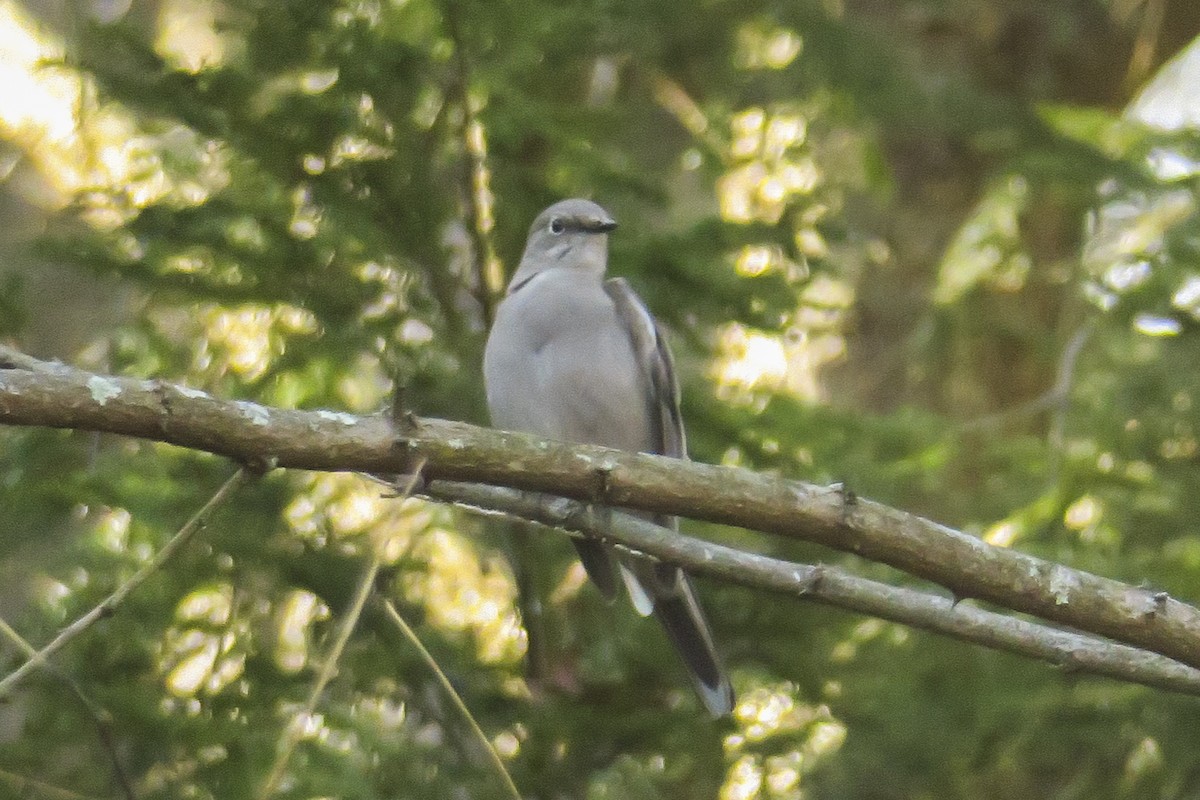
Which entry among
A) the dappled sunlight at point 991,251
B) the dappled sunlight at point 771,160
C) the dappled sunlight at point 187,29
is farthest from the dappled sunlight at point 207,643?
the dappled sunlight at point 991,251

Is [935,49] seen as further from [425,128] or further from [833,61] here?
[425,128]

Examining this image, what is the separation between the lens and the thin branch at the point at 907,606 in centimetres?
354

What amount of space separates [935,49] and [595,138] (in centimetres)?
Result: 375

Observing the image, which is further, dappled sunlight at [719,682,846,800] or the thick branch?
dappled sunlight at [719,682,846,800]

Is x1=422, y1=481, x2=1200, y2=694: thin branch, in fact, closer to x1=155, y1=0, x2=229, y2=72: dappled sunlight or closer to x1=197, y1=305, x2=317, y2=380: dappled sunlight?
x1=197, y1=305, x2=317, y2=380: dappled sunlight

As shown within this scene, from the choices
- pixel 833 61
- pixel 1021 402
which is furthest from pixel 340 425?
pixel 1021 402

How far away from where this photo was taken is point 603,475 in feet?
10.3

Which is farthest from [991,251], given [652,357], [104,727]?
[104,727]

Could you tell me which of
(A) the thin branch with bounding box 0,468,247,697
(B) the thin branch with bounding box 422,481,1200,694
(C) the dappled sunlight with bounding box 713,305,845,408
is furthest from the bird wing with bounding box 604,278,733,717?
(A) the thin branch with bounding box 0,468,247,697

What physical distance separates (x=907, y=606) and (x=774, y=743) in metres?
1.66

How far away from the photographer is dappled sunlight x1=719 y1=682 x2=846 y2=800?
5070 mm

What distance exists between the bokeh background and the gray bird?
0.12 metres

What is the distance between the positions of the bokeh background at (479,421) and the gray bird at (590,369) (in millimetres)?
125

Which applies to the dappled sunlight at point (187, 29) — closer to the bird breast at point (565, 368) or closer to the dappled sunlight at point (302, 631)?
the bird breast at point (565, 368)
